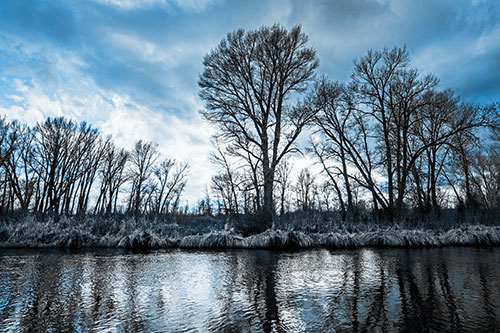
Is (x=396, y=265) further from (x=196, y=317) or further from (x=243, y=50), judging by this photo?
(x=243, y=50)

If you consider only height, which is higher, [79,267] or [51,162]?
[51,162]

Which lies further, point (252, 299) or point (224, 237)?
point (224, 237)

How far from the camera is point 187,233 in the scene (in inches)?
437

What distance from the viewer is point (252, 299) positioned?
3354 millimetres

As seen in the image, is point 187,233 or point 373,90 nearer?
point 187,233

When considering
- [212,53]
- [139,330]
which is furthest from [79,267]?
[212,53]

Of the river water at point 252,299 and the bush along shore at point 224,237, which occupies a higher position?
the bush along shore at point 224,237

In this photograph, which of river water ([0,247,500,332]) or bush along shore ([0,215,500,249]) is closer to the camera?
river water ([0,247,500,332])

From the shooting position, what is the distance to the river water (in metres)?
2.51

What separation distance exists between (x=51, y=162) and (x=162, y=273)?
27041 mm

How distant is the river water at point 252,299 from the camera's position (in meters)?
2.51

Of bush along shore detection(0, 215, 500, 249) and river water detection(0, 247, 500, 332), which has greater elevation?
bush along shore detection(0, 215, 500, 249)

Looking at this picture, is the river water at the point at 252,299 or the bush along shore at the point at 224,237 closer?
the river water at the point at 252,299

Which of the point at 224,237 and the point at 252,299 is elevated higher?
the point at 224,237
